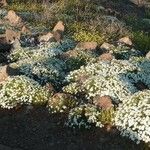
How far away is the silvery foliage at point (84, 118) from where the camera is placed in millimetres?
14711

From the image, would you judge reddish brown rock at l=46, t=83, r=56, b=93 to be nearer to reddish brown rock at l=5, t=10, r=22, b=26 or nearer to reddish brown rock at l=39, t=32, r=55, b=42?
reddish brown rock at l=39, t=32, r=55, b=42

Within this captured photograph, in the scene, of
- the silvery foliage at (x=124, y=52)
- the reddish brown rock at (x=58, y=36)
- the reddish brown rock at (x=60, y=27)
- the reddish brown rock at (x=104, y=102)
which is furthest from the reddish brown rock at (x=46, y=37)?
the reddish brown rock at (x=104, y=102)

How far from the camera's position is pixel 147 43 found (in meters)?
23.0

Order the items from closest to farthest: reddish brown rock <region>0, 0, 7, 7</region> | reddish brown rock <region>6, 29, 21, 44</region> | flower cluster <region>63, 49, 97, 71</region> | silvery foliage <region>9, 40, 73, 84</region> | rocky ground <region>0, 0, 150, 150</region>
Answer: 1. rocky ground <region>0, 0, 150, 150</region>
2. silvery foliage <region>9, 40, 73, 84</region>
3. flower cluster <region>63, 49, 97, 71</region>
4. reddish brown rock <region>6, 29, 21, 44</region>
5. reddish brown rock <region>0, 0, 7, 7</region>

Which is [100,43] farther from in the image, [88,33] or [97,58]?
[97,58]

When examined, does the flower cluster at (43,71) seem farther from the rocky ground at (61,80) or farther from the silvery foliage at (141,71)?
the silvery foliage at (141,71)

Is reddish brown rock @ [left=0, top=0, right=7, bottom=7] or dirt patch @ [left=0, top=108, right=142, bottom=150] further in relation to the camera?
reddish brown rock @ [left=0, top=0, right=7, bottom=7]

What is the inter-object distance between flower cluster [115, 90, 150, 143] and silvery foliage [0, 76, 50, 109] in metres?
2.59

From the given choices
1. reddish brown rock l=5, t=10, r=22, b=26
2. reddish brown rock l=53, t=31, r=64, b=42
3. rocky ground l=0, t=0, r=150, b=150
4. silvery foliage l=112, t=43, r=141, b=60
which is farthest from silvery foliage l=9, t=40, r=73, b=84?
reddish brown rock l=5, t=10, r=22, b=26

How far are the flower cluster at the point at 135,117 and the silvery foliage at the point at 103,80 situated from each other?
108 cm

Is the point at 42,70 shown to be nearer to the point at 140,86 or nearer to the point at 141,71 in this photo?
the point at 140,86

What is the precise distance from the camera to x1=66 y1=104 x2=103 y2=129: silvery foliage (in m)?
14.7

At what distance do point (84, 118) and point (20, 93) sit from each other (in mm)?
2324

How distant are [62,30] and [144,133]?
10.4 meters
